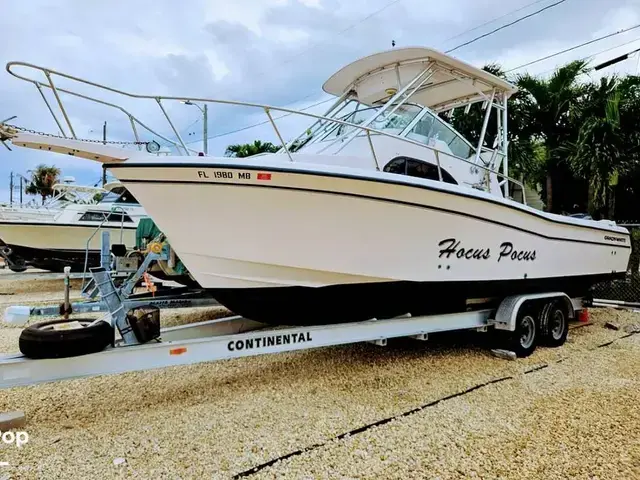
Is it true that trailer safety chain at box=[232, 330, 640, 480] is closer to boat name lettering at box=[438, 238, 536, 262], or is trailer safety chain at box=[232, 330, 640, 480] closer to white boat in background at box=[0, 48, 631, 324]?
white boat in background at box=[0, 48, 631, 324]

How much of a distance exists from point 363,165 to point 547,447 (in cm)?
252

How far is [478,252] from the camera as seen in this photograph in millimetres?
4277

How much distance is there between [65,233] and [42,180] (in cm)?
3609

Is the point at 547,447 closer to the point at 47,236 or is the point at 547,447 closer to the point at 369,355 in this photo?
the point at 369,355

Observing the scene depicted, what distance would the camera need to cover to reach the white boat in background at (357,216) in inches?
127

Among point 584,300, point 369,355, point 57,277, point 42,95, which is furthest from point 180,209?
point 57,277

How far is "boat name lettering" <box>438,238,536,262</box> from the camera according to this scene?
402 centimetres

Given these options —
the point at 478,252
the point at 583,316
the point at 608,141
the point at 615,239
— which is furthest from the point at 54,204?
the point at 608,141

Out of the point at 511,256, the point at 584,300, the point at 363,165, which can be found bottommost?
the point at 584,300

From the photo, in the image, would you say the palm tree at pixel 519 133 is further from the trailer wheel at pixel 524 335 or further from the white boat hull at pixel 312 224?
the white boat hull at pixel 312 224

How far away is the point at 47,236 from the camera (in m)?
10.5

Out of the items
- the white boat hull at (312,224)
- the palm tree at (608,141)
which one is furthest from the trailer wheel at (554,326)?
the palm tree at (608,141)

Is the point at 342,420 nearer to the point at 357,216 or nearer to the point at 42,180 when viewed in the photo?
the point at 357,216

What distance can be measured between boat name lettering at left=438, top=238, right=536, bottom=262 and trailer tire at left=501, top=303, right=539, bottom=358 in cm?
55
